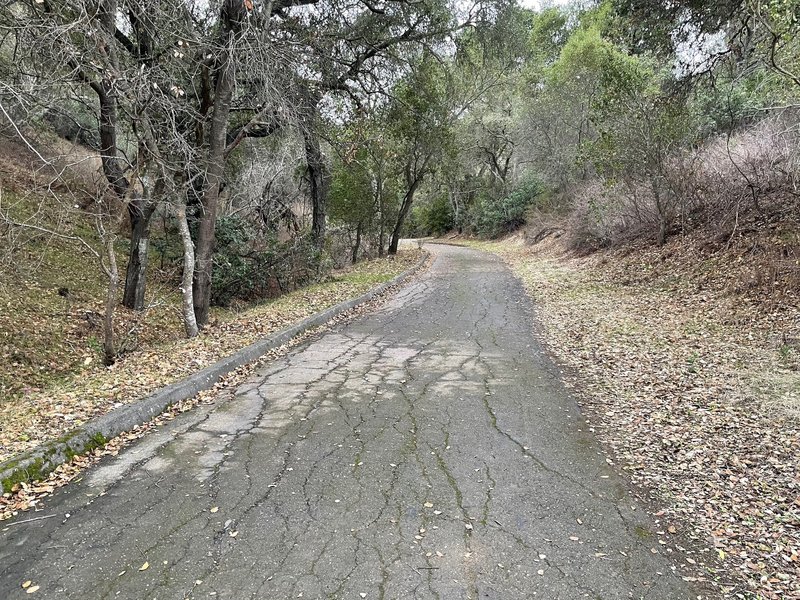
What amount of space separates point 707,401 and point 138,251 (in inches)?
349

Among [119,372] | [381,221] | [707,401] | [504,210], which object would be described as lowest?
[707,401]

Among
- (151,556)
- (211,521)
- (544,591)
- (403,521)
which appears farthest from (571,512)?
(151,556)

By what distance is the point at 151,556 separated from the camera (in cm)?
279

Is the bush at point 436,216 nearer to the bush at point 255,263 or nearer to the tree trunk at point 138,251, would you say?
the bush at point 255,263

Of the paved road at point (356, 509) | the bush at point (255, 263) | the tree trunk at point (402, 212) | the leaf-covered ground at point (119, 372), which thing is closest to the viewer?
the paved road at point (356, 509)

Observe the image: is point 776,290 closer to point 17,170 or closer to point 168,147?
point 168,147

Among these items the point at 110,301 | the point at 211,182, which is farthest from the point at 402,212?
the point at 110,301

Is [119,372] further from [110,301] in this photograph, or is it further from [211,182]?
[211,182]

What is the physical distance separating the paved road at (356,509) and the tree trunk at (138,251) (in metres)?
4.19

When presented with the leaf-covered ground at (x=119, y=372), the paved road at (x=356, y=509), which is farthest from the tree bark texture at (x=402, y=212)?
the paved road at (x=356, y=509)

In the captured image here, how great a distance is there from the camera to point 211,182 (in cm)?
809

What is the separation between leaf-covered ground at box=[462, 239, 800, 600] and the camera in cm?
296

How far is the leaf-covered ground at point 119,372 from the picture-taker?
4.25 metres

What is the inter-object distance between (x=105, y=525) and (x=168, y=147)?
19.2 ft
